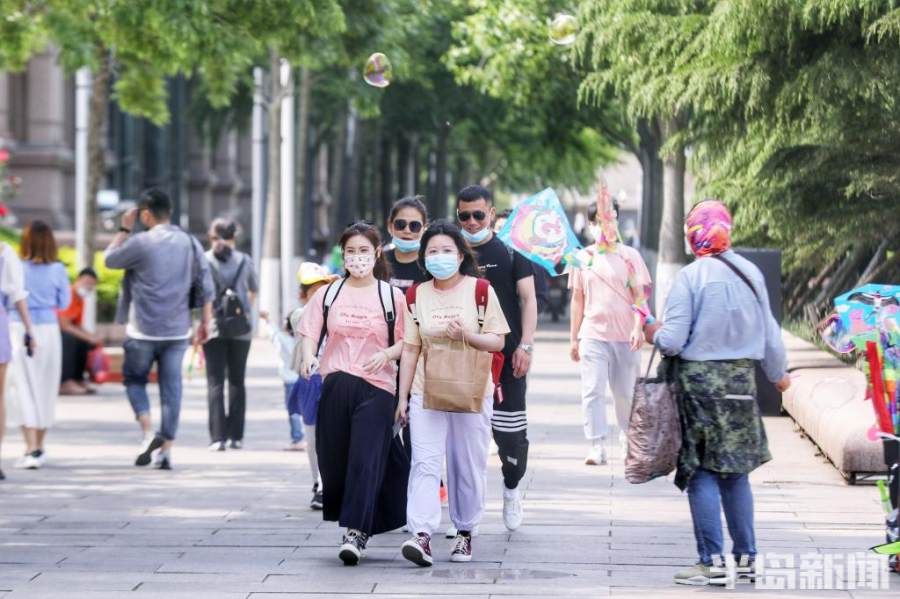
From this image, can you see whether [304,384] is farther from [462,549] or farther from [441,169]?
[441,169]

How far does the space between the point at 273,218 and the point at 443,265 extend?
2398 centimetres

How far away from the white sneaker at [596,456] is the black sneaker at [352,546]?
442cm

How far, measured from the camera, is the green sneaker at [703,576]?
26.7ft

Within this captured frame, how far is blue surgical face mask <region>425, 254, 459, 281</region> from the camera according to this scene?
884cm

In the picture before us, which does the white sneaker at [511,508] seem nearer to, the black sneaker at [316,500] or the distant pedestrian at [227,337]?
the black sneaker at [316,500]

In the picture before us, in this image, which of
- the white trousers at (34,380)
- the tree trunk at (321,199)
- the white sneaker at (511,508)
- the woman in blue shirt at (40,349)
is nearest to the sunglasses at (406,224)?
the white sneaker at (511,508)

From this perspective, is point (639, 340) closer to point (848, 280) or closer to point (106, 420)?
point (106, 420)

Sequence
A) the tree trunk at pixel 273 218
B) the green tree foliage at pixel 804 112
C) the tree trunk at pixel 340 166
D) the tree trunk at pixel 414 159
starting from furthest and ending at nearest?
the tree trunk at pixel 414 159, the tree trunk at pixel 340 166, the tree trunk at pixel 273 218, the green tree foliage at pixel 804 112

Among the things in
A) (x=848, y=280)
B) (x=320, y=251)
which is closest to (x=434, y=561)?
(x=848, y=280)

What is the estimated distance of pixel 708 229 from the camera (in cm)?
826

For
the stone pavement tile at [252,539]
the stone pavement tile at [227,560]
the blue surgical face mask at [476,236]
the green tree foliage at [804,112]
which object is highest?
the green tree foliage at [804,112]

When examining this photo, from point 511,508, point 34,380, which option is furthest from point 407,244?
point 34,380

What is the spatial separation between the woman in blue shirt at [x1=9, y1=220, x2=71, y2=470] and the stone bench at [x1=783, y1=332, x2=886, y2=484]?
5.34 metres

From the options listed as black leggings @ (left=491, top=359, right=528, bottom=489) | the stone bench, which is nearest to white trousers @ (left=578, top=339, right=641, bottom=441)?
the stone bench
